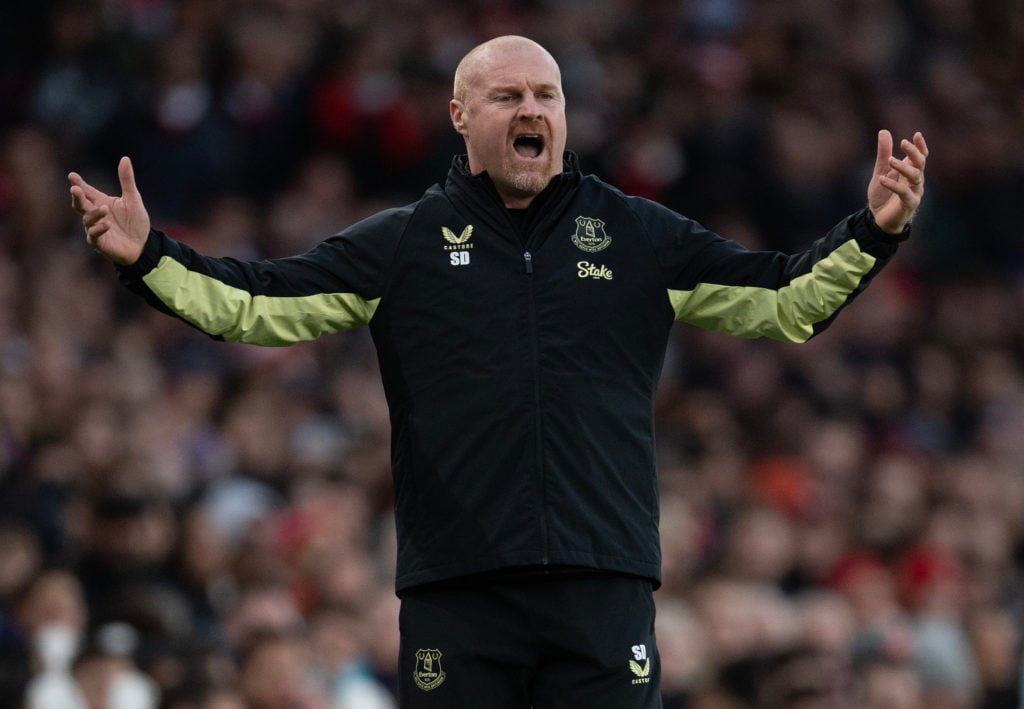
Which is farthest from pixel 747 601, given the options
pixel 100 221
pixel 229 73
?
pixel 100 221

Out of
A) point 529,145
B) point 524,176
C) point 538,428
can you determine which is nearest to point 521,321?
point 538,428

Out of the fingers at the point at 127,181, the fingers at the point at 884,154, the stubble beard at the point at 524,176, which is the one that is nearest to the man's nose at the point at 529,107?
the stubble beard at the point at 524,176

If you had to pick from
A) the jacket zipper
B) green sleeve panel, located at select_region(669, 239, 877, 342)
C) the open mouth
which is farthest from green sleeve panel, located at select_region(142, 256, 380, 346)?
green sleeve panel, located at select_region(669, 239, 877, 342)

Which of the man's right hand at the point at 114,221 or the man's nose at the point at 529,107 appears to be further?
the man's nose at the point at 529,107

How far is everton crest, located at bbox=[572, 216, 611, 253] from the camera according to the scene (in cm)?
520

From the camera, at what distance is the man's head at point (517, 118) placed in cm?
520

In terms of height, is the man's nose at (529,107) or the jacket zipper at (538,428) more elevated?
the man's nose at (529,107)

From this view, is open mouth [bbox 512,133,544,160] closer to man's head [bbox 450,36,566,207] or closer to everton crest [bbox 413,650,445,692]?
man's head [bbox 450,36,566,207]

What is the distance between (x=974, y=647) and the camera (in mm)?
11375

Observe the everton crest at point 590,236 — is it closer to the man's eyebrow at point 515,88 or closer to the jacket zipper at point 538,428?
the jacket zipper at point 538,428

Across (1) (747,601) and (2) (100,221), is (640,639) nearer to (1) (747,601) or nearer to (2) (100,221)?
(2) (100,221)

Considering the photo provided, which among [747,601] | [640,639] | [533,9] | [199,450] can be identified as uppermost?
[533,9]

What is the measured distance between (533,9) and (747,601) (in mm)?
5852

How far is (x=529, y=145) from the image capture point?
526 cm
